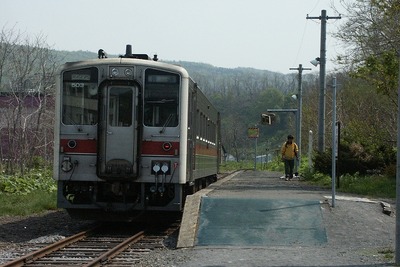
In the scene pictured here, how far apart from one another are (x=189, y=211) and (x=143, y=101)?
2.26 m

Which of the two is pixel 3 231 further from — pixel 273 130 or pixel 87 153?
pixel 273 130

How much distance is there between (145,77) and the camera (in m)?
14.9

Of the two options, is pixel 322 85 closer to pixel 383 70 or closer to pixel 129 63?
pixel 383 70

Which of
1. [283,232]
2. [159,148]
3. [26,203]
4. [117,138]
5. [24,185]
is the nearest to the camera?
[283,232]

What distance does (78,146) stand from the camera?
580 inches

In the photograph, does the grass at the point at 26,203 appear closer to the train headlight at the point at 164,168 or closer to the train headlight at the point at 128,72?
the train headlight at the point at 164,168

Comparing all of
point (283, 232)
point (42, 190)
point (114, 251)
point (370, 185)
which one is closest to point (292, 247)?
point (283, 232)

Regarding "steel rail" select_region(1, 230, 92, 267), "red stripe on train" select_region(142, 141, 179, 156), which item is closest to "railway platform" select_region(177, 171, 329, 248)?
"red stripe on train" select_region(142, 141, 179, 156)

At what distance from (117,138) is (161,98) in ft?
3.79

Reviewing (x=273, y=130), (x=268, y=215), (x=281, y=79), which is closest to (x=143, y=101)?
(x=268, y=215)

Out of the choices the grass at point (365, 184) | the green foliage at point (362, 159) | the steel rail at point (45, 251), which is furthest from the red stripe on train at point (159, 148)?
the green foliage at point (362, 159)

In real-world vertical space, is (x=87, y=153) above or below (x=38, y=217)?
above

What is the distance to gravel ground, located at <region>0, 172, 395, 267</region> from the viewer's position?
1084cm

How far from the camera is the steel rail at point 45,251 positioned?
415 inches
